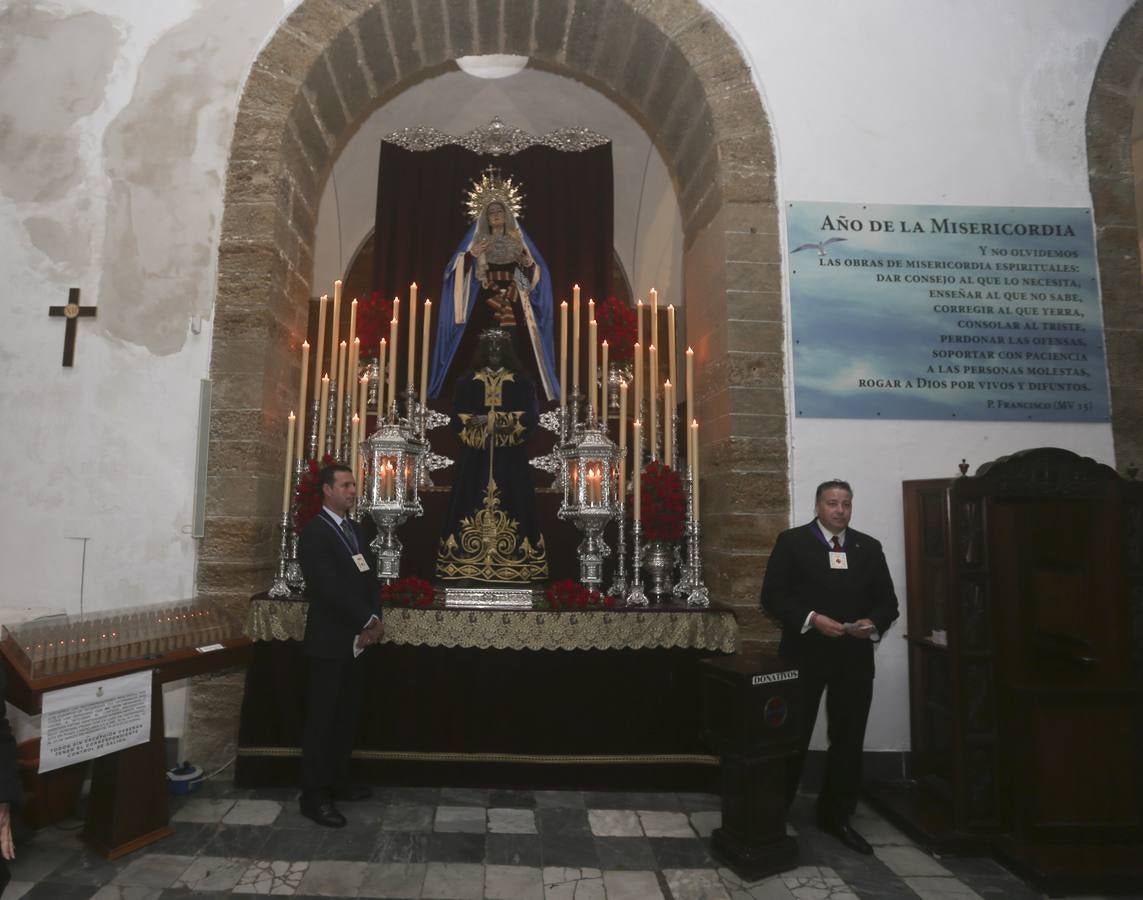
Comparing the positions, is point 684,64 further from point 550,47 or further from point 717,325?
point 717,325

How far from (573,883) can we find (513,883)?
0.23m

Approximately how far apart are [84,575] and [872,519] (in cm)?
431

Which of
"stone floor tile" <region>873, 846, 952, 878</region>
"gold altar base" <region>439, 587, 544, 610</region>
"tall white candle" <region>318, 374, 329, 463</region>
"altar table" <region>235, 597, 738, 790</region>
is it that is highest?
"tall white candle" <region>318, 374, 329, 463</region>

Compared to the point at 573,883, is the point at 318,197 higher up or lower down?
higher up

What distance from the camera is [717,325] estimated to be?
171 inches

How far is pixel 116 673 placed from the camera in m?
2.87

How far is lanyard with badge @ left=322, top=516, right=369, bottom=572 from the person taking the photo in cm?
334

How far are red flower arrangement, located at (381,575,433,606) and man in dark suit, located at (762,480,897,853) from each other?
166cm

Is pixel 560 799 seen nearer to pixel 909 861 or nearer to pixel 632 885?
pixel 632 885

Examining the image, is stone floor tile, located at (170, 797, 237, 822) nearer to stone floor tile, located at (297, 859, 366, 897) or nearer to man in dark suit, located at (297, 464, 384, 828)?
man in dark suit, located at (297, 464, 384, 828)

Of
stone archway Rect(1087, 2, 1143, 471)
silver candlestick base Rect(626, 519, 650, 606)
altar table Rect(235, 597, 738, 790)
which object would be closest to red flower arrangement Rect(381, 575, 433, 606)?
altar table Rect(235, 597, 738, 790)

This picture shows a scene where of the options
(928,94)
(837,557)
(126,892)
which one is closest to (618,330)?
(928,94)

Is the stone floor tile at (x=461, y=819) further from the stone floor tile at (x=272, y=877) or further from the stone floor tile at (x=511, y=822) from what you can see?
the stone floor tile at (x=272, y=877)

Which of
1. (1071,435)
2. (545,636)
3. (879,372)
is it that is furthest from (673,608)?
(1071,435)
